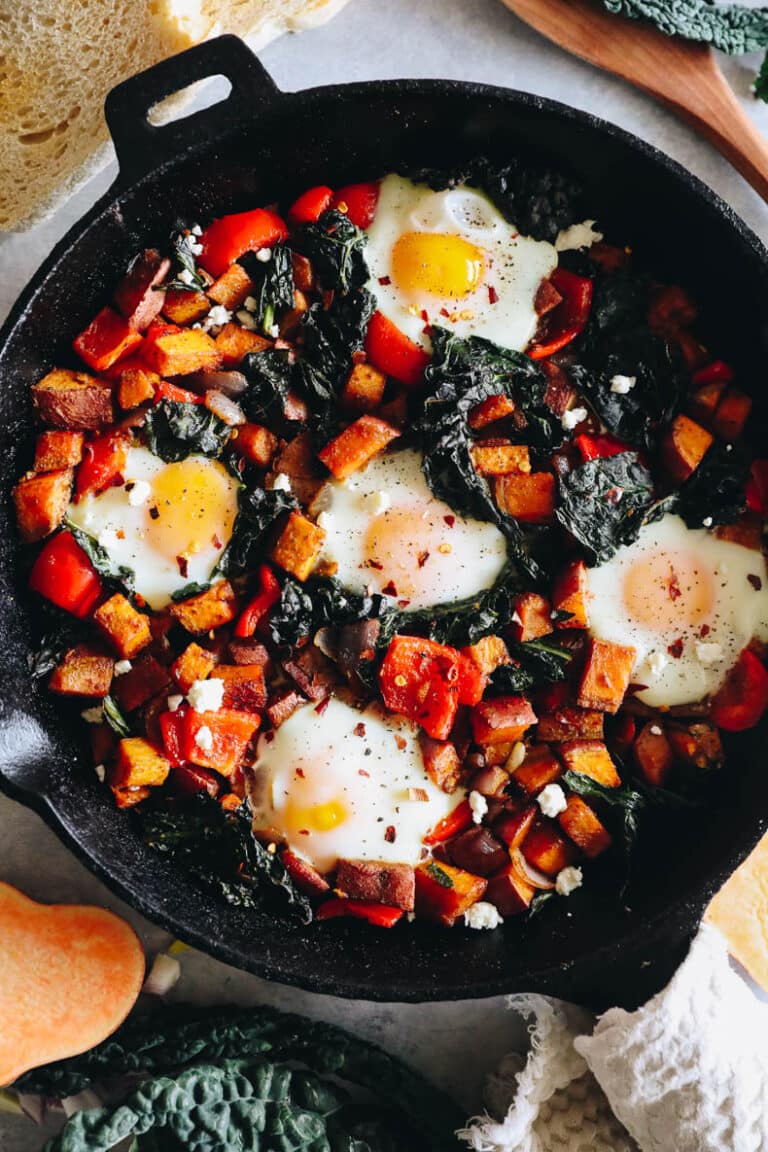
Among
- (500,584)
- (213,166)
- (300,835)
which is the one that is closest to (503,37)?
(213,166)

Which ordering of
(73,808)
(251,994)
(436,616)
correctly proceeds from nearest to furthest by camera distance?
(73,808) → (436,616) → (251,994)

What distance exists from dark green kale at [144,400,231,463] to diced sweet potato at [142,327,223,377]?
102 mm

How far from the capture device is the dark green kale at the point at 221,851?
123 inches

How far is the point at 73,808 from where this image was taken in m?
2.99

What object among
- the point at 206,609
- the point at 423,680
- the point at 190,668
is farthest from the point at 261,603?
the point at 423,680

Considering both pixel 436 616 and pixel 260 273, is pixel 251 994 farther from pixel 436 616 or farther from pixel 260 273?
pixel 260 273

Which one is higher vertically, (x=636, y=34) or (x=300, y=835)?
(x=636, y=34)

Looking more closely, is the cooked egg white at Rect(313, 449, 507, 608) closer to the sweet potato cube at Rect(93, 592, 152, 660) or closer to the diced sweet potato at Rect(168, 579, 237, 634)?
the diced sweet potato at Rect(168, 579, 237, 634)

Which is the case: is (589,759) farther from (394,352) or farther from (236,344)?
(236,344)

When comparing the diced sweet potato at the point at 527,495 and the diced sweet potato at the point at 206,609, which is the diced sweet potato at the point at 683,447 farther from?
the diced sweet potato at the point at 206,609

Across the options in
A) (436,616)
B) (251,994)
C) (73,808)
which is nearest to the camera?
(73,808)

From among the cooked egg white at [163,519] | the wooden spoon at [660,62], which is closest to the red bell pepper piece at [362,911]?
the cooked egg white at [163,519]

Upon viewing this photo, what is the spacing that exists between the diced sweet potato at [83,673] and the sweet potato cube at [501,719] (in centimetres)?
102

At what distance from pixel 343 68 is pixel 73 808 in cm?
237
